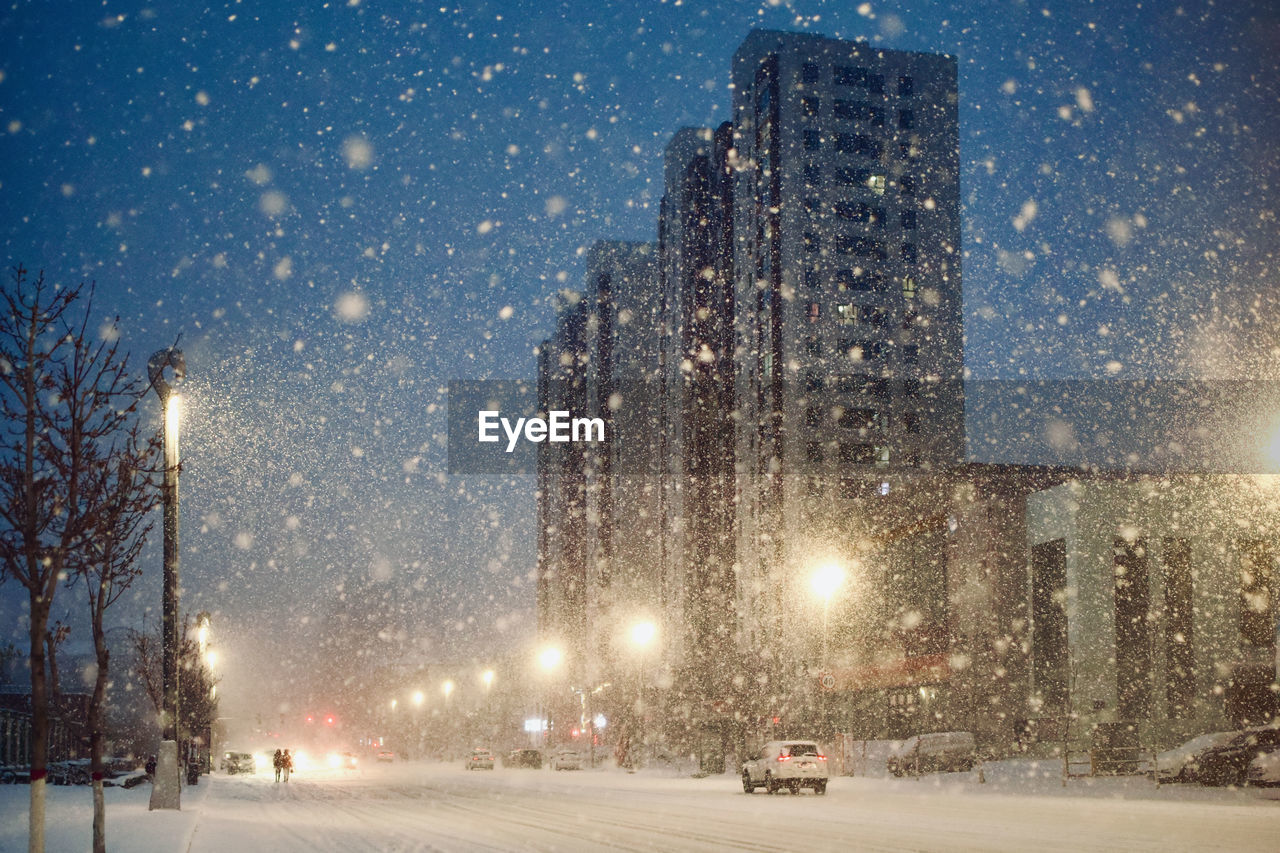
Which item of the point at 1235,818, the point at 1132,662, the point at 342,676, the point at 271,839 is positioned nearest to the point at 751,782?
the point at 1235,818

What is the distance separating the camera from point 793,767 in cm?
3025

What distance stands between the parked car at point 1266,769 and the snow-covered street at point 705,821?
459 mm

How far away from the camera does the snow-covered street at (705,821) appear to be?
591 inches

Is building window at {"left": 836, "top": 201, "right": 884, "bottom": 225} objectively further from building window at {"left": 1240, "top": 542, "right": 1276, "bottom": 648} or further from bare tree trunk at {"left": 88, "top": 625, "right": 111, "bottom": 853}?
bare tree trunk at {"left": 88, "top": 625, "right": 111, "bottom": 853}

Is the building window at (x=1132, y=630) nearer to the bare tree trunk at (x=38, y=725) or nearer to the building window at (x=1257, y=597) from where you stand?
the building window at (x=1257, y=597)

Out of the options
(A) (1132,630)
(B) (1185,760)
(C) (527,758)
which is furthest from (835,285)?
(B) (1185,760)

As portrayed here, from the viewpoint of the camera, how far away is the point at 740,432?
98.9 meters

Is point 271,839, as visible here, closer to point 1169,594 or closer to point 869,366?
point 1169,594

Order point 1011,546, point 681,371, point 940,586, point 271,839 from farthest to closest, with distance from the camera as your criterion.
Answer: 1. point 681,371
2. point 940,586
3. point 1011,546
4. point 271,839

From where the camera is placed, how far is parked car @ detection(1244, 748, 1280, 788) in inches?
1044

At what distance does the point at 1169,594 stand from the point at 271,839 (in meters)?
45.1

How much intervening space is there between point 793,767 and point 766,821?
11.2m

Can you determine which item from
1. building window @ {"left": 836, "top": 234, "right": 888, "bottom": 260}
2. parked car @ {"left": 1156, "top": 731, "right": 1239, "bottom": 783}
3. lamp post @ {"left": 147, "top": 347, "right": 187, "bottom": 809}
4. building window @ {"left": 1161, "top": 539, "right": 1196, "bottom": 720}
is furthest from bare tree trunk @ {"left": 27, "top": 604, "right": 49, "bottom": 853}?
building window @ {"left": 836, "top": 234, "right": 888, "bottom": 260}

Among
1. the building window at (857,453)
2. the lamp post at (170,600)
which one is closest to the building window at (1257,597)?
the building window at (857,453)
